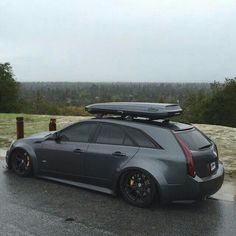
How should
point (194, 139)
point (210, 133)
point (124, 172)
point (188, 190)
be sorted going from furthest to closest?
1. point (210, 133)
2. point (194, 139)
3. point (124, 172)
4. point (188, 190)

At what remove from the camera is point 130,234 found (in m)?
5.77

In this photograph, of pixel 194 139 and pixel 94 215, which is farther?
pixel 194 139

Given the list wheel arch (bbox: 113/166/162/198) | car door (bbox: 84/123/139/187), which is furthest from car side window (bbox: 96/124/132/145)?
wheel arch (bbox: 113/166/162/198)

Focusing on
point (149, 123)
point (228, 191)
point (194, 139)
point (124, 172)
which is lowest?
point (228, 191)

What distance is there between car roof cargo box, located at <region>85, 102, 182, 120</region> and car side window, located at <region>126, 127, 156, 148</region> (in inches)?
12.2

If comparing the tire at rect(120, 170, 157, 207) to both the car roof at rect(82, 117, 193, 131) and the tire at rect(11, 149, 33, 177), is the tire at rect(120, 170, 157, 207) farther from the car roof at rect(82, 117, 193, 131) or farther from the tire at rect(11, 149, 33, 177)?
the tire at rect(11, 149, 33, 177)

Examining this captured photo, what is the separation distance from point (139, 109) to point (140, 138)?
0.52 m

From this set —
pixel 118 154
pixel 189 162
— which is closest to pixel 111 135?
pixel 118 154

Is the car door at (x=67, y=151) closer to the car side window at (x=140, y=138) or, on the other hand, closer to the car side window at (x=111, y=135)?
the car side window at (x=111, y=135)

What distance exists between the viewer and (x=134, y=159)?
277 inches

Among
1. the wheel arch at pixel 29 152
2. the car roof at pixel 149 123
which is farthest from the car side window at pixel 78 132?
the wheel arch at pixel 29 152

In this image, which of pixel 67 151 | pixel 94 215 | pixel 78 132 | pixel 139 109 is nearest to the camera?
pixel 94 215

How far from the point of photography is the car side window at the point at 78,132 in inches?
310

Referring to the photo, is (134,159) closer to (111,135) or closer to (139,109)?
(111,135)
